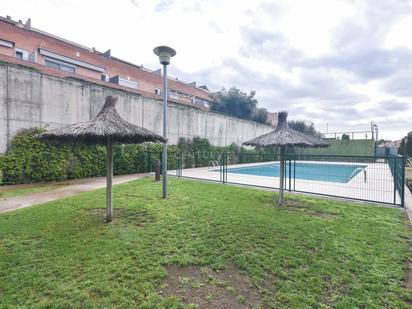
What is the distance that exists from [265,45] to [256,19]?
313cm

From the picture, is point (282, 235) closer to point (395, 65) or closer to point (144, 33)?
point (144, 33)

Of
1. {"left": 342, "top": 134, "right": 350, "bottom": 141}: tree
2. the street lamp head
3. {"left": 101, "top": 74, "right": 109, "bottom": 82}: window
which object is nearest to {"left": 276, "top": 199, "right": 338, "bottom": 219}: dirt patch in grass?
the street lamp head

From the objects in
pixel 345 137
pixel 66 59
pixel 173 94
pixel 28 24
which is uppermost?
pixel 28 24

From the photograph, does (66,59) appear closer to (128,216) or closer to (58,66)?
(58,66)

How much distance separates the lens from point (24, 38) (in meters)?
19.7

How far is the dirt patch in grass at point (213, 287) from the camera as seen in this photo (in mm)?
2598

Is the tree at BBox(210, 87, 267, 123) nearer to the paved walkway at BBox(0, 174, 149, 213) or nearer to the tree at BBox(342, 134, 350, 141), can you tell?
the tree at BBox(342, 134, 350, 141)

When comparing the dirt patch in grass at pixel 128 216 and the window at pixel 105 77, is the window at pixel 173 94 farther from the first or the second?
the dirt patch in grass at pixel 128 216

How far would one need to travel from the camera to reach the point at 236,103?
30734 mm

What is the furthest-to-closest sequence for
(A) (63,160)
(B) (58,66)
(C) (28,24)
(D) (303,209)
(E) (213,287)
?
1. (C) (28,24)
2. (B) (58,66)
3. (A) (63,160)
4. (D) (303,209)
5. (E) (213,287)

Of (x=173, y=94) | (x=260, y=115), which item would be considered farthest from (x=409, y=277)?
(x=260, y=115)

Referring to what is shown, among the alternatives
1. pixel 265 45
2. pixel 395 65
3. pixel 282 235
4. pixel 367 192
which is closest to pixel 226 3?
pixel 265 45

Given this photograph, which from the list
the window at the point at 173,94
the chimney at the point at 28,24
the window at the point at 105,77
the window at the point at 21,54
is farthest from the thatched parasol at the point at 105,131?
the window at the point at 173,94

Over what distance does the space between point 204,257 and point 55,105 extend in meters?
11.5
